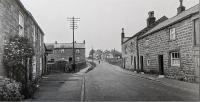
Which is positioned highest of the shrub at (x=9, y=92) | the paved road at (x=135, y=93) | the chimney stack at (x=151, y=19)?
the chimney stack at (x=151, y=19)

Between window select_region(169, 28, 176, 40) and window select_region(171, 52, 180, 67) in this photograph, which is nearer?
window select_region(171, 52, 180, 67)

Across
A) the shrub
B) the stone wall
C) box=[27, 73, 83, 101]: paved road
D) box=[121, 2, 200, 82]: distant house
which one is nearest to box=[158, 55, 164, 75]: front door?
box=[121, 2, 200, 82]: distant house

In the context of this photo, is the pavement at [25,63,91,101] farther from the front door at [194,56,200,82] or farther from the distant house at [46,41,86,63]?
the distant house at [46,41,86,63]

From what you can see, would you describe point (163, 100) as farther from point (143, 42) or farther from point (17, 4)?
point (143, 42)

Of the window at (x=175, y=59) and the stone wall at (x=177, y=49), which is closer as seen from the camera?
the stone wall at (x=177, y=49)

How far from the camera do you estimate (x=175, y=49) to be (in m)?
20.4

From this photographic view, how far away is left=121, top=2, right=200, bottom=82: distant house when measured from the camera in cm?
1722

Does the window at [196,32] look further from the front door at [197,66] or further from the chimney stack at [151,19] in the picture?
the chimney stack at [151,19]

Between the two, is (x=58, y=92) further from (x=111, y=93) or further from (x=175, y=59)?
(x=175, y=59)

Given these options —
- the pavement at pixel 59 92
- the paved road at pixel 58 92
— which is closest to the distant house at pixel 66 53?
the pavement at pixel 59 92

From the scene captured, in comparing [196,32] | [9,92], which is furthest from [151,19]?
[9,92]

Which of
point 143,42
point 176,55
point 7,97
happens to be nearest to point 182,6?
point 143,42

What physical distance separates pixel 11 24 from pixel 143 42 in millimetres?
20917

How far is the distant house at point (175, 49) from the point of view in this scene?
17219mm
